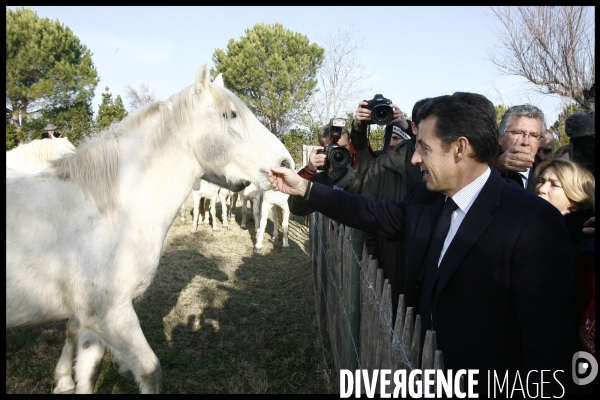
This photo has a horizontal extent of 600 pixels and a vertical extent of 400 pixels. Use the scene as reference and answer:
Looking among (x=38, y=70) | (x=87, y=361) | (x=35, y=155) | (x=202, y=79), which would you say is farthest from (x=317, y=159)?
(x=38, y=70)

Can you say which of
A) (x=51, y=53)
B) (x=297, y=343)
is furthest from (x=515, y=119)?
(x=51, y=53)

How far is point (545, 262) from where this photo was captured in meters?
1.44

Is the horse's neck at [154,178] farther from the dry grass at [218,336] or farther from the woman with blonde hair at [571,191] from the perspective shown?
the woman with blonde hair at [571,191]

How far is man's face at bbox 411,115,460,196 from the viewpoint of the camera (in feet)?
5.75

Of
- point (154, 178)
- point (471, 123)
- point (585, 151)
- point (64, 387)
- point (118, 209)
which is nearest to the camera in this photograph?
point (471, 123)

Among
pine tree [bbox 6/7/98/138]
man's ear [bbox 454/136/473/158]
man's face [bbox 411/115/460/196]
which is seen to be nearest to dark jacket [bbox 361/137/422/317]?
man's face [bbox 411/115/460/196]

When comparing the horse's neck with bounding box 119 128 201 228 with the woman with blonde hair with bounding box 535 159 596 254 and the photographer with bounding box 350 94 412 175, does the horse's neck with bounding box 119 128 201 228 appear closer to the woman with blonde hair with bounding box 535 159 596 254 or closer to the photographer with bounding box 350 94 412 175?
the photographer with bounding box 350 94 412 175

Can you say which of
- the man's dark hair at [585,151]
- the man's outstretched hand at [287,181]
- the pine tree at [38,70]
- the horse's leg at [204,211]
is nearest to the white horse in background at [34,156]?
the man's outstretched hand at [287,181]

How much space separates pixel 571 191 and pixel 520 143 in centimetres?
71

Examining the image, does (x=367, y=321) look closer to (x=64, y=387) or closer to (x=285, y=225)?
(x=64, y=387)

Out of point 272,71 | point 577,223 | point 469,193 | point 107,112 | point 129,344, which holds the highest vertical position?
point 272,71

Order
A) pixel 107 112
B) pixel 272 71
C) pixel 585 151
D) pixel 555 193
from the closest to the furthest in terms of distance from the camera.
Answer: pixel 555 193 → pixel 585 151 → pixel 107 112 → pixel 272 71

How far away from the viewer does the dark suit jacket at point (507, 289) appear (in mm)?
1418

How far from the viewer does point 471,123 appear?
169 cm
